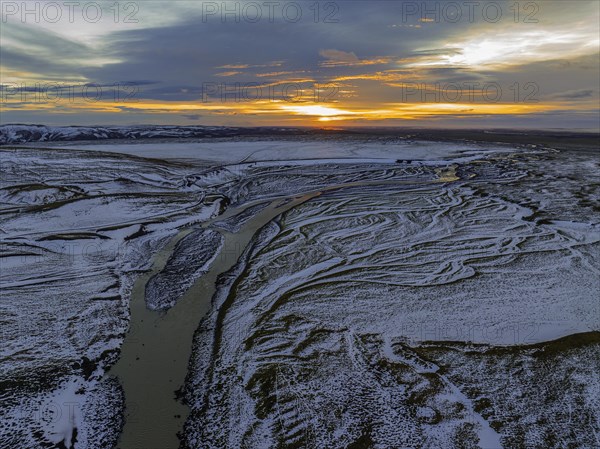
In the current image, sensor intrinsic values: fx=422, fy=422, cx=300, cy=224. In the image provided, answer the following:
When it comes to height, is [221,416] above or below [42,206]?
below

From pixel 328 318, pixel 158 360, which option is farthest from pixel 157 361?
pixel 328 318

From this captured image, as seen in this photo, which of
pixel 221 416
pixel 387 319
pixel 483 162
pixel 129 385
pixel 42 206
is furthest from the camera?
pixel 483 162

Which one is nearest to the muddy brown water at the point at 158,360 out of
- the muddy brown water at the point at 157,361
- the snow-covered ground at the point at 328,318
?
the muddy brown water at the point at 157,361

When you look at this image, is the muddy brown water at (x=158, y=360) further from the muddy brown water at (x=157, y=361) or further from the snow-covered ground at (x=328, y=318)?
the snow-covered ground at (x=328, y=318)

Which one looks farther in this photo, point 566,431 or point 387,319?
point 387,319

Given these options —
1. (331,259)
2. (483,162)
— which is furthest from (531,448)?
(483,162)

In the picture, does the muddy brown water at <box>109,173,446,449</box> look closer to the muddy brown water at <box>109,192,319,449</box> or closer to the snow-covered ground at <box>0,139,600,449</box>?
the muddy brown water at <box>109,192,319,449</box>

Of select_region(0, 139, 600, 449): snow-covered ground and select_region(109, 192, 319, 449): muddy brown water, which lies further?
select_region(0, 139, 600, 449): snow-covered ground

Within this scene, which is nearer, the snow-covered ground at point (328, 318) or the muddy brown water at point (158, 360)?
the muddy brown water at point (158, 360)

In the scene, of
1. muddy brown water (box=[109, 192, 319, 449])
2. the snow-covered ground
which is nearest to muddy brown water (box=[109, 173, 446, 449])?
muddy brown water (box=[109, 192, 319, 449])

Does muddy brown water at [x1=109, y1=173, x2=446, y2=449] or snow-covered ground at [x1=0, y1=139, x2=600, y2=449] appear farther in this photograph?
snow-covered ground at [x1=0, y1=139, x2=600, y2=449]

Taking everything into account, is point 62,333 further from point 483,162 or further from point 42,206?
point 483,162
